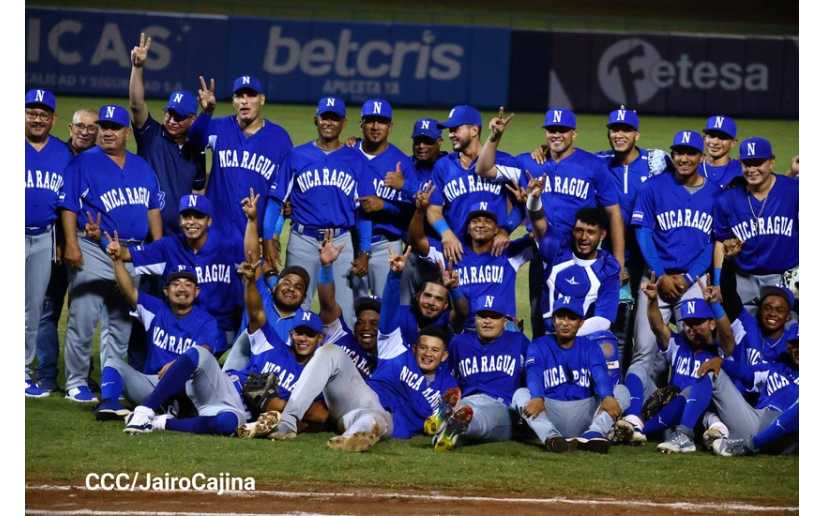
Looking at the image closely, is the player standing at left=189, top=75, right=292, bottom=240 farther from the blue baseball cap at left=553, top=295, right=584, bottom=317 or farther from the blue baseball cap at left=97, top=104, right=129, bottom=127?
the blue baseball cap at left=553, top=295, right=584, bottom=317

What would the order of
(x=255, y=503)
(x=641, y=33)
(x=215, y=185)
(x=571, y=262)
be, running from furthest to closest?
(x=641, y=33)
(x=215, y=185)
(x=571, y=262)
(x=255, y=503)

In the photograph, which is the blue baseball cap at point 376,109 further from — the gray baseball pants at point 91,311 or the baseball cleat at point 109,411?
the baseball cleat at point 109,411

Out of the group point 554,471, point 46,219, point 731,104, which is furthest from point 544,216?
point 731,104

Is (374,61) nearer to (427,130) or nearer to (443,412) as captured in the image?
(427,130)

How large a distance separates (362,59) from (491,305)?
32.9 feet

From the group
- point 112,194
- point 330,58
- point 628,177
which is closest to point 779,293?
point 628,177

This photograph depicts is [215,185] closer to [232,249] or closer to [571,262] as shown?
[232,249]

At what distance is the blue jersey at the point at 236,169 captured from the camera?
729 cm

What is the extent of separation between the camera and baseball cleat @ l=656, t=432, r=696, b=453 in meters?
6.39

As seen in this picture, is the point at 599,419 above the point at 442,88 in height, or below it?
below

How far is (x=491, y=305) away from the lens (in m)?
6.70

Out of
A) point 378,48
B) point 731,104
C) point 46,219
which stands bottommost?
point 46,219

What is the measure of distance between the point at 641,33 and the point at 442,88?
8.74 ft

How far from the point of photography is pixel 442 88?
16.4 metres
